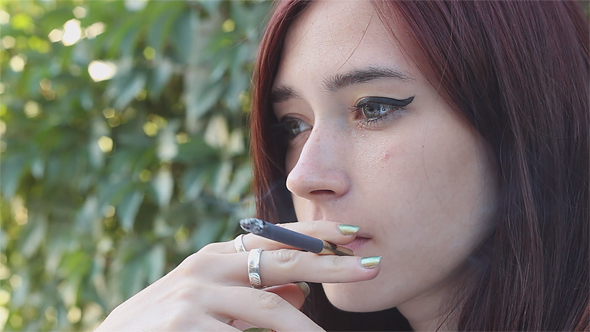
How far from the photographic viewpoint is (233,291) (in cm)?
96

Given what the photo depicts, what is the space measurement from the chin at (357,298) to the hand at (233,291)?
142 mm

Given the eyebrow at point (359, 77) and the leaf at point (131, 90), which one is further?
the leaf at point (131, 90)

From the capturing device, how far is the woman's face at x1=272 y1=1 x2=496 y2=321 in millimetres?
1041

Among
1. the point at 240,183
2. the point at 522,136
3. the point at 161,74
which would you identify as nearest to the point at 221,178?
the point at 240,183

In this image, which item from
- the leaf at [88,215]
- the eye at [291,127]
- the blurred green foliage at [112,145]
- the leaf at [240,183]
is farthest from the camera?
the leaf at [88,215]

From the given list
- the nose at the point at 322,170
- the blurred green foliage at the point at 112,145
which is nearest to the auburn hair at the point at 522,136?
the nose at the point at 322,170

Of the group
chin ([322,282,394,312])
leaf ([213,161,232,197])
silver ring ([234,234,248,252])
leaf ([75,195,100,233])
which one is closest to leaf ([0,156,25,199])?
leaf ([75,195,100,233])

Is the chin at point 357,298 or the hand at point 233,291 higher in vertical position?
the hand at point 233,291

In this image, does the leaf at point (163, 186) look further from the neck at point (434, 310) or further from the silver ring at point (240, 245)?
the neck at point (434, 310)

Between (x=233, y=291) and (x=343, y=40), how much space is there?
552 millimetres

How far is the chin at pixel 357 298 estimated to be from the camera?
3.61ft

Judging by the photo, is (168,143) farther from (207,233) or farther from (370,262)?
(370,262)

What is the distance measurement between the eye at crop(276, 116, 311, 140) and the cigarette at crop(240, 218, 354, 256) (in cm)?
38

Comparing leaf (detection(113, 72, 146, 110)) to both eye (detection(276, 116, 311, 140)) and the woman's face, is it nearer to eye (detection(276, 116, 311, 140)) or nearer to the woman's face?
eye (detection(276, 116, 311, 140))
